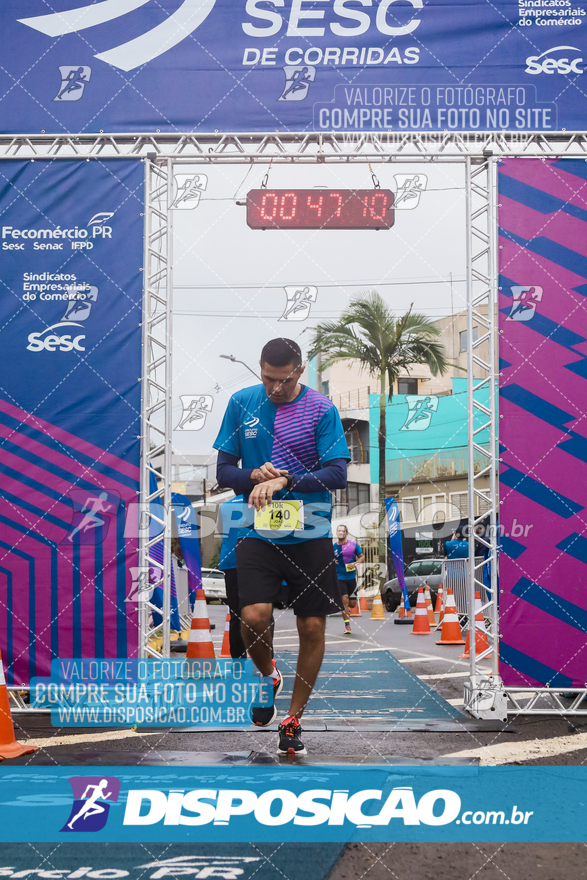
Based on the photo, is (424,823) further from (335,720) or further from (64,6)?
(64,6)

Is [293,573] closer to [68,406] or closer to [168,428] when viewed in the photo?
[168,428]

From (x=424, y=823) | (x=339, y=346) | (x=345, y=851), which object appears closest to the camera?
(x=345, y=851)

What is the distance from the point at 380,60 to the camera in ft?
22.1

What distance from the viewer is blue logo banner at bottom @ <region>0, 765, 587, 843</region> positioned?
11.6 ft

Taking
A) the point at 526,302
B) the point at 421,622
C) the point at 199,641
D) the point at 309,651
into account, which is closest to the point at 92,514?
the point at 199,641

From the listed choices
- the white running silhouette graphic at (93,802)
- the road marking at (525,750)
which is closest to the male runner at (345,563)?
the road marking at (525,750)

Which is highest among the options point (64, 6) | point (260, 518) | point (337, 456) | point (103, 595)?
point (64, 6)

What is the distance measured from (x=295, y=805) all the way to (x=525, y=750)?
6.26 feet

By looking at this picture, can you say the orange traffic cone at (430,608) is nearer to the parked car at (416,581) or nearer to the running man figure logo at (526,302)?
the parked car at (416,581)

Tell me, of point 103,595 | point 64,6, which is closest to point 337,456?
point 103,595

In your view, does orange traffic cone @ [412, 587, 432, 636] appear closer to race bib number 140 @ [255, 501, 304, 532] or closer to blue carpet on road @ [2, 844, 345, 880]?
race bib number 140 @ [255, 501, 304, 532]

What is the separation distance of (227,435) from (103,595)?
2086 millimetres

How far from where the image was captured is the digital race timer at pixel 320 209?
678 centimetres

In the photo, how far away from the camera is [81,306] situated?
266 inches
